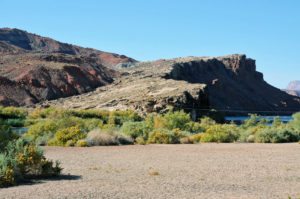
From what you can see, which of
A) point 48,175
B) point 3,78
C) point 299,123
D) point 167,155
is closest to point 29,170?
point 48,175


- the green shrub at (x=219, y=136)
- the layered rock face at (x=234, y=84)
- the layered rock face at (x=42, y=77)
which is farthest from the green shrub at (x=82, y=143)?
the layered rock face at (x=234, y=84)

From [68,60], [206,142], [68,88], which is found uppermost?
[68,60]

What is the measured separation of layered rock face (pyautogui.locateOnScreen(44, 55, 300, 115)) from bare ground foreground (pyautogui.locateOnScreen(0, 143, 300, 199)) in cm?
3899

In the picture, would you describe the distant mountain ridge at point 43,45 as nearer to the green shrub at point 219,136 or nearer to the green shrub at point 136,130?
the green shrub at point 136,130

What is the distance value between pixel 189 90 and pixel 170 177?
52.0 meters

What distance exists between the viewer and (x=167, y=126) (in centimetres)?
2781

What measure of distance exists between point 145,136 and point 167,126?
606 cm

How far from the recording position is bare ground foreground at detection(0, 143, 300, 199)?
25.5 ft

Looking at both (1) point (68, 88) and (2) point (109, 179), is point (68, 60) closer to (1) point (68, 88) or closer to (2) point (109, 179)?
(1) point (68, 88)

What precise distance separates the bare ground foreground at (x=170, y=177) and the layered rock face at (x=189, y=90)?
128 feet

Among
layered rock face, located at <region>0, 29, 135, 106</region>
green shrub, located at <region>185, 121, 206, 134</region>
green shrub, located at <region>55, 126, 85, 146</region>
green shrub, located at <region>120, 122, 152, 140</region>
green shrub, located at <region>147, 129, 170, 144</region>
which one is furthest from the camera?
layered rock face, located at <region>0, 29, 135, 106</region>

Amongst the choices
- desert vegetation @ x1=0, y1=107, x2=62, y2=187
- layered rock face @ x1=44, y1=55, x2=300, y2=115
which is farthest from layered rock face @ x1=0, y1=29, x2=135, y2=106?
desert vegetation @ x1=0, y1=107, x2=62, y2=187

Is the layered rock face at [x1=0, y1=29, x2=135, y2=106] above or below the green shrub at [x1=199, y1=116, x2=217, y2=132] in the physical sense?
above

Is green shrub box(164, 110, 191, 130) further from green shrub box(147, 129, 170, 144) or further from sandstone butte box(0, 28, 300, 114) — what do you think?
sandstone butte box(0, 28, 300, 114)
